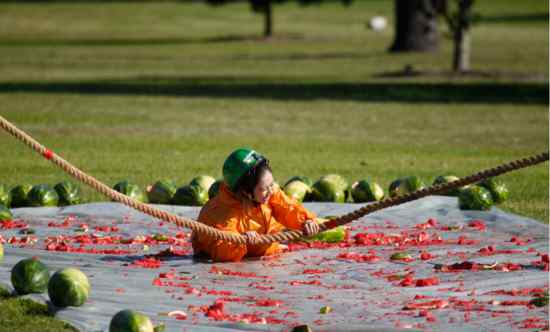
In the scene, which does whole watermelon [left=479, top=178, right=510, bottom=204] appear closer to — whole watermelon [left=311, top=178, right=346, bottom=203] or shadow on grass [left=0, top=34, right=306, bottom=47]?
whole watermelon [left=311, top=178, right=346, bottom=203]

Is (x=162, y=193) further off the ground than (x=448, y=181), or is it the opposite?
(x=448, y=181)

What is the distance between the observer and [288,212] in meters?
9.80

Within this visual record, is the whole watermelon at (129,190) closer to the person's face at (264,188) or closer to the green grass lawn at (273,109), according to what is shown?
the green grass lawn at (273,109)

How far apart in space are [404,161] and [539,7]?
71.1 m

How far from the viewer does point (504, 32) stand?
62.0 m

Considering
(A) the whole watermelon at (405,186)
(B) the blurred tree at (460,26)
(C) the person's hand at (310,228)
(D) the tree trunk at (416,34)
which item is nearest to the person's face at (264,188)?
(C) the person's hand at (310,228)

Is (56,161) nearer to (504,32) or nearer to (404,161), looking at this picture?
(404,161)

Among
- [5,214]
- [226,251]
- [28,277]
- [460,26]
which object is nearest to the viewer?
[28,277]

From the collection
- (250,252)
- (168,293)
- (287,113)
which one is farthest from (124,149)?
(168,293)

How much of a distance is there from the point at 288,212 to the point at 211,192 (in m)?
2.24

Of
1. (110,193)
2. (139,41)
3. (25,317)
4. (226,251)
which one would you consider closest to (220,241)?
A: (226,251)

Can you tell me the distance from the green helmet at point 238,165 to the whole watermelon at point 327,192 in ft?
9.20

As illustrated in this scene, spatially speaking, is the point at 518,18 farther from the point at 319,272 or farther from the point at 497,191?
the point at 319,272

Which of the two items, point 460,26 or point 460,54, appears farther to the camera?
point 460,54
